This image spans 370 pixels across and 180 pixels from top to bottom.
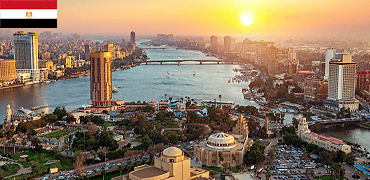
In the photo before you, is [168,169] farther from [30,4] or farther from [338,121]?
[338,121]

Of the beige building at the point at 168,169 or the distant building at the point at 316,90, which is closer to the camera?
the beige building at the point at 168,169

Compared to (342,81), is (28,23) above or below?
above

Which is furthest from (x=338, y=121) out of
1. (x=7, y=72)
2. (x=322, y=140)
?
(x=7, y=72)

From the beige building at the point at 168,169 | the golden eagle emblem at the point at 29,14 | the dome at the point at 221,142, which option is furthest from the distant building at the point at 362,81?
the golden eagle emblem at the point at 29,14

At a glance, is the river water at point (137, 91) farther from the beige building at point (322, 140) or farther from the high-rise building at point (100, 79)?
the beige building at point (322, 140)

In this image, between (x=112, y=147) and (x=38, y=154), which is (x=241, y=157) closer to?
(x=112, y=147)

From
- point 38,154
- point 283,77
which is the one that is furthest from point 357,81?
→ point 38,154
